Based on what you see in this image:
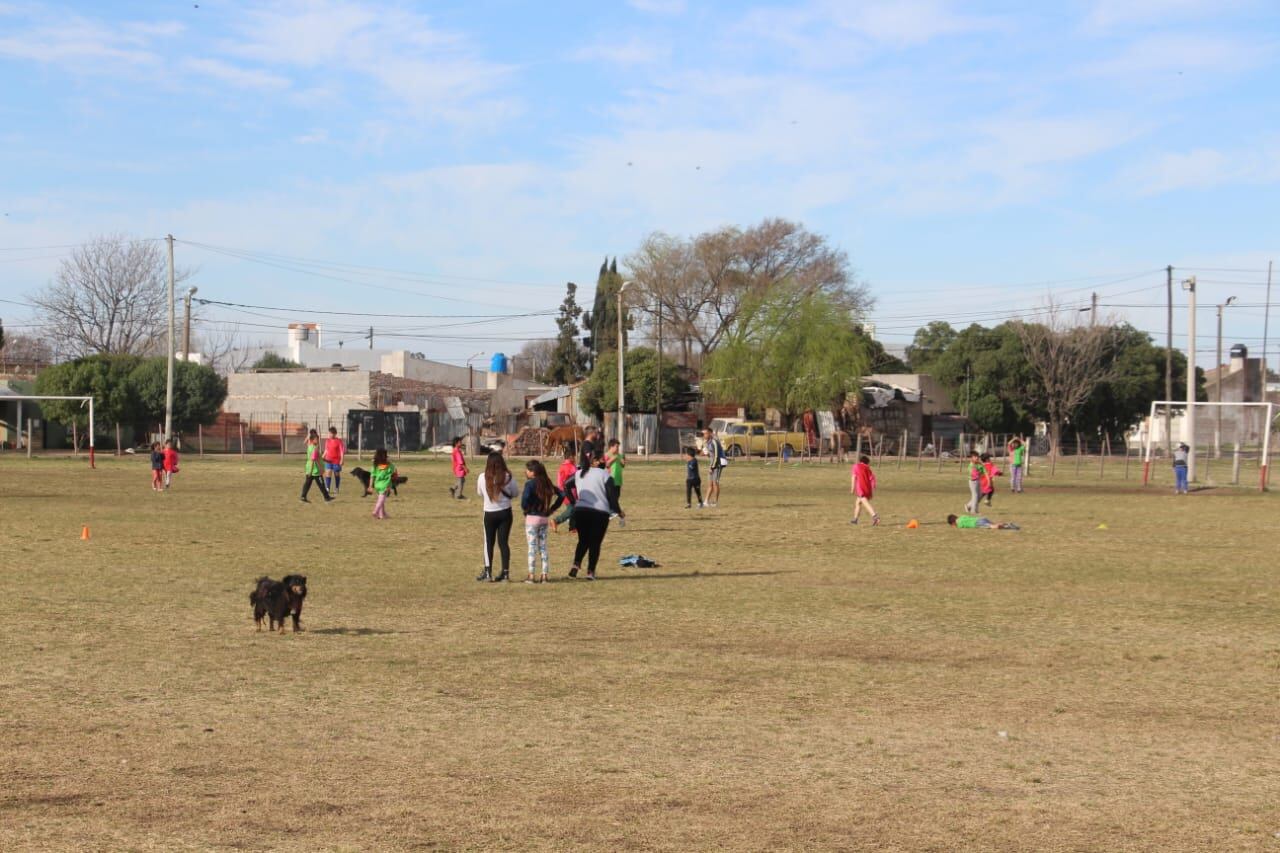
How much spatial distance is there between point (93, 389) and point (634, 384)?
2904cm

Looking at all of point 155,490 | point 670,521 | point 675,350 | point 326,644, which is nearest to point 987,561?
point 670,521

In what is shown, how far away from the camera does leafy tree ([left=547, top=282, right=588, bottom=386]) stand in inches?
4281

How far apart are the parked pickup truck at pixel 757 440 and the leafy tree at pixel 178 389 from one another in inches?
1106

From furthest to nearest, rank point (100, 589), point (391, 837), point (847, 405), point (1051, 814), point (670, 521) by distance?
point (847, 405) → point (670, 521) → point (100, 589) → point (1051, 814) → point (391, 837)

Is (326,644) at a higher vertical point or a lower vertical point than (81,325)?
lower

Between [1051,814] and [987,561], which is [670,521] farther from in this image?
[1051,814]

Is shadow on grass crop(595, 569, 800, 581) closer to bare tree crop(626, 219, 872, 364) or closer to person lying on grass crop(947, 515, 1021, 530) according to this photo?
person lying on grass crop(947, 515, 1021, 530)

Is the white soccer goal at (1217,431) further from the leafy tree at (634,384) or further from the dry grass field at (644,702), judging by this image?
the leafy tree at (634,384)

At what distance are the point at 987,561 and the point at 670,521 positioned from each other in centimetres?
888

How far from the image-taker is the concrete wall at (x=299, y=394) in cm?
8956

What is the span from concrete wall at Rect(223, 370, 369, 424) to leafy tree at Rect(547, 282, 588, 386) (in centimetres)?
2153

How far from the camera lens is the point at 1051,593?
16766mm

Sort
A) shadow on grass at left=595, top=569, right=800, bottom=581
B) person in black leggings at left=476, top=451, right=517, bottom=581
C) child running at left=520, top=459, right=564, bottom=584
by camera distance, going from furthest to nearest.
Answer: shadow on grass at left=595, top=569, right=800, bottom=581 → child running at left=520, top=459, right=564, bottom=584 → person in black leggings at left=476, top=451, right=517, bottom=581

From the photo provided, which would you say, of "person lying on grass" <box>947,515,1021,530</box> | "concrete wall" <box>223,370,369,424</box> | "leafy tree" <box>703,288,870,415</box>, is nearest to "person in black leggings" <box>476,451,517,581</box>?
"person lying on grass" <box>947,515,1021,530</box>
